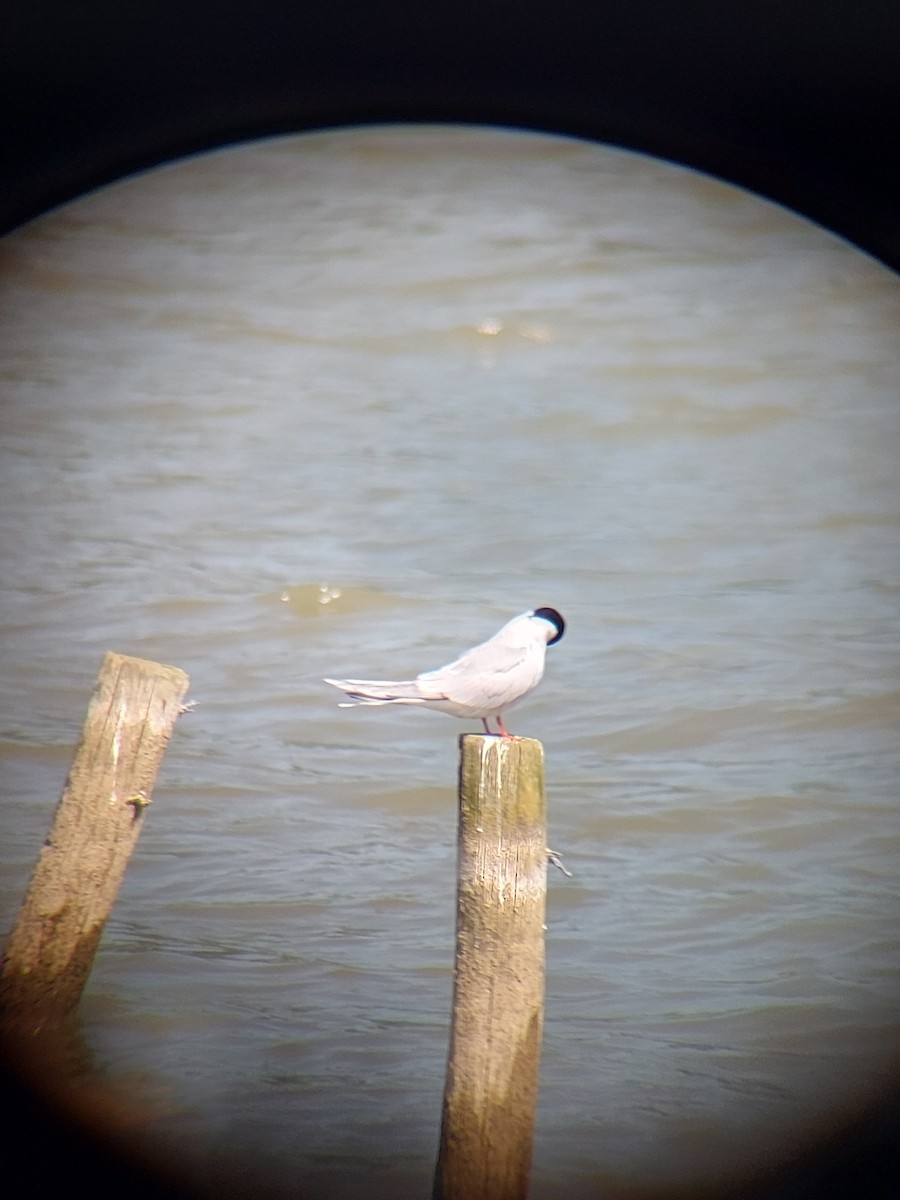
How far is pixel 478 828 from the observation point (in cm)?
167

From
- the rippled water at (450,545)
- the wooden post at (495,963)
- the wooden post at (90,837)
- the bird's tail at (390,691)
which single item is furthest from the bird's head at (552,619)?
the rippled water at (450,545)

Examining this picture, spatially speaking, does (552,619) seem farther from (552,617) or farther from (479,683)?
(479,683)

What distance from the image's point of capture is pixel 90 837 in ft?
7.23

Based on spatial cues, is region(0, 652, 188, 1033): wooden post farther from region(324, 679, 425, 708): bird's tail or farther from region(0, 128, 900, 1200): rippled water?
region(0, 128, 900, 1200): rippled water

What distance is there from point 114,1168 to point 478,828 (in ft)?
3.24

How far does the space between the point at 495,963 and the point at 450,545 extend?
2071 mm

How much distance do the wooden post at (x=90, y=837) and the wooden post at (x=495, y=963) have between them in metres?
0.74

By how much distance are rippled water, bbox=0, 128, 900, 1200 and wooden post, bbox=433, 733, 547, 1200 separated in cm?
121

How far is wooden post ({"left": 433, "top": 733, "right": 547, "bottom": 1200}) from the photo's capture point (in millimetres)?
1662

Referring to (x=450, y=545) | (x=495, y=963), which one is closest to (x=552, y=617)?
(x=495, y=963)

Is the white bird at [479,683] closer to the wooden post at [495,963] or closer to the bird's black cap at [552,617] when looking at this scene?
the bird's black cap at [552,617]

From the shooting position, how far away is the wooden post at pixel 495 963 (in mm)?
1662

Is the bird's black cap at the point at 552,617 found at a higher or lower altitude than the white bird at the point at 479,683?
higher

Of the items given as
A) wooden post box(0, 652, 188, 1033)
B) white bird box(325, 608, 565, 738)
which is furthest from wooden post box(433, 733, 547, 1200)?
wooden post box(0, 652, 188, 1033)
